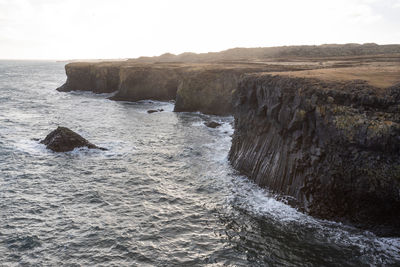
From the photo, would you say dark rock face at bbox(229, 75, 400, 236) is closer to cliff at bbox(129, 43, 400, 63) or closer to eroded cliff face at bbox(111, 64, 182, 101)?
eroded cliff face at bbox(111, 64, 182, 101)

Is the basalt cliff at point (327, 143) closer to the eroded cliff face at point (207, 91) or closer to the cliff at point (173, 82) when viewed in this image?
the cliff at point (173, 82)

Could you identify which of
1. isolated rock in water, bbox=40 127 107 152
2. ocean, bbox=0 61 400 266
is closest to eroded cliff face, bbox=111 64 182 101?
ocean, bbox=0 61 400 266

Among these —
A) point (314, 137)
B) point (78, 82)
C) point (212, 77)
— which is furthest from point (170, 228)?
point (78, 82)

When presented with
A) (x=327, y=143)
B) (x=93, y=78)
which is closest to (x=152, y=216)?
(x=327, y=143)

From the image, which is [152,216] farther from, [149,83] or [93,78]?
[93,78]

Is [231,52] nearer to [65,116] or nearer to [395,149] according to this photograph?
[65,116]

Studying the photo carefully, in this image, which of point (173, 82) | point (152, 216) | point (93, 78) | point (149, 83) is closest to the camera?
point (152, 216)
